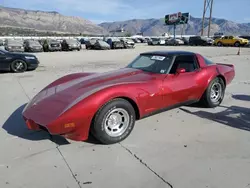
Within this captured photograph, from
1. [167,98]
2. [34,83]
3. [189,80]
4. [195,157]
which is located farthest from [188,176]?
[34,83]

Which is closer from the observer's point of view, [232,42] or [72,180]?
[72,180]

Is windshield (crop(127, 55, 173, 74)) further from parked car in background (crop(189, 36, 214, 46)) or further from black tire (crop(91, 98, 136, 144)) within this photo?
parked car in background (crop(189, 36, 214, 46))

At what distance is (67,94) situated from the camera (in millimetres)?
3443

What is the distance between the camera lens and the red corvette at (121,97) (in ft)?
10.1

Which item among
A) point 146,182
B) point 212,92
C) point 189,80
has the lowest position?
point 146,182

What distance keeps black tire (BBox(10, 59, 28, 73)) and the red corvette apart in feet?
22.4

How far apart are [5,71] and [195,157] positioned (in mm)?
10140

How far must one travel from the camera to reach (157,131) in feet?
12.6

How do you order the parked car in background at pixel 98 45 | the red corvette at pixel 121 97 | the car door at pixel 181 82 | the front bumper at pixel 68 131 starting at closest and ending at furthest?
the front bumper at pixel 68 131 < the red corvette at pixel 121 97 < the car door at pixel 181 82 < the parked car in background at pixel 98 45

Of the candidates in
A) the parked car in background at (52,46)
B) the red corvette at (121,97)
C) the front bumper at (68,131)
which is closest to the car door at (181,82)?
the red corvette at (121,97)

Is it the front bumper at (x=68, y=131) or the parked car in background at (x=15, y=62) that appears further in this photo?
the parked car in background at (x=15, y=62)

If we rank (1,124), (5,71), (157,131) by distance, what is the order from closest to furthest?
1. (157,131)
2. (1,124)
3. (5,71)

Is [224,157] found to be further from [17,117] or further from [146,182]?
[17,117]

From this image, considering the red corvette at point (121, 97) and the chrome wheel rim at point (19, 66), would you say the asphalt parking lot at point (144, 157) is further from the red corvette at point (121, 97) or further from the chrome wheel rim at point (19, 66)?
the chrome wheel rim at point (19, 66)
